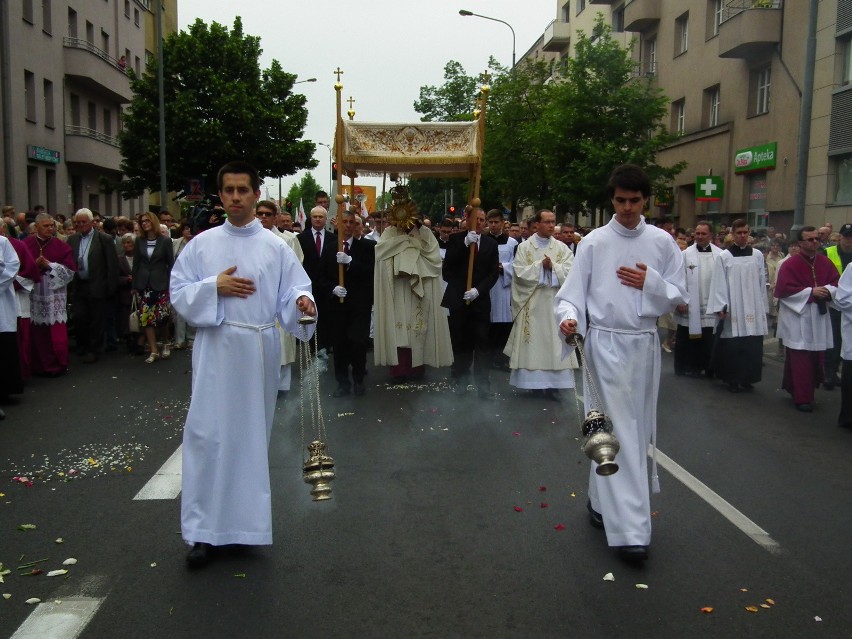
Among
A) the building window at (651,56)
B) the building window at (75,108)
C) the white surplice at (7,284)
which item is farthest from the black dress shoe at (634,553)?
the building window at (75,108)

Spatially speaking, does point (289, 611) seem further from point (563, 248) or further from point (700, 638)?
point (563, 248)

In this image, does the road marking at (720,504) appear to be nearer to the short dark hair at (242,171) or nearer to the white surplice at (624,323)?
the white surplice at (624,323)

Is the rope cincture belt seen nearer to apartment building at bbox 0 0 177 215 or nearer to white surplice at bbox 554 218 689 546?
white surplice at bbox 554 218 689 546

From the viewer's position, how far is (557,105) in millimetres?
27312

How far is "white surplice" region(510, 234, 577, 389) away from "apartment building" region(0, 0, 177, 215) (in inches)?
631

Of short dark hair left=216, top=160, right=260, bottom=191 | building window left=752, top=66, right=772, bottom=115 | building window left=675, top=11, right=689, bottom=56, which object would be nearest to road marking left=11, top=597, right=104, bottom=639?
short dark hair left=216, top=160, right=260, bottom=191

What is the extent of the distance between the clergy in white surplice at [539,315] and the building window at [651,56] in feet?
80.1

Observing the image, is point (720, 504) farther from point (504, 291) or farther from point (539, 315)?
point (504, 291)

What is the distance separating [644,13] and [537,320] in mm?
25177

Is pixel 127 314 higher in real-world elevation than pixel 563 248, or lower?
lower

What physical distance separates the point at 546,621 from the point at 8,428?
19.6 ft

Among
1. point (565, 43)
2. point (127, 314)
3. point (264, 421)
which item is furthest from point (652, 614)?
point (565, 43)

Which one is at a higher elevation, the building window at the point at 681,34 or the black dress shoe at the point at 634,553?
the building window at the point at 681,34

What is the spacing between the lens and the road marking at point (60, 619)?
3945 millimetres
